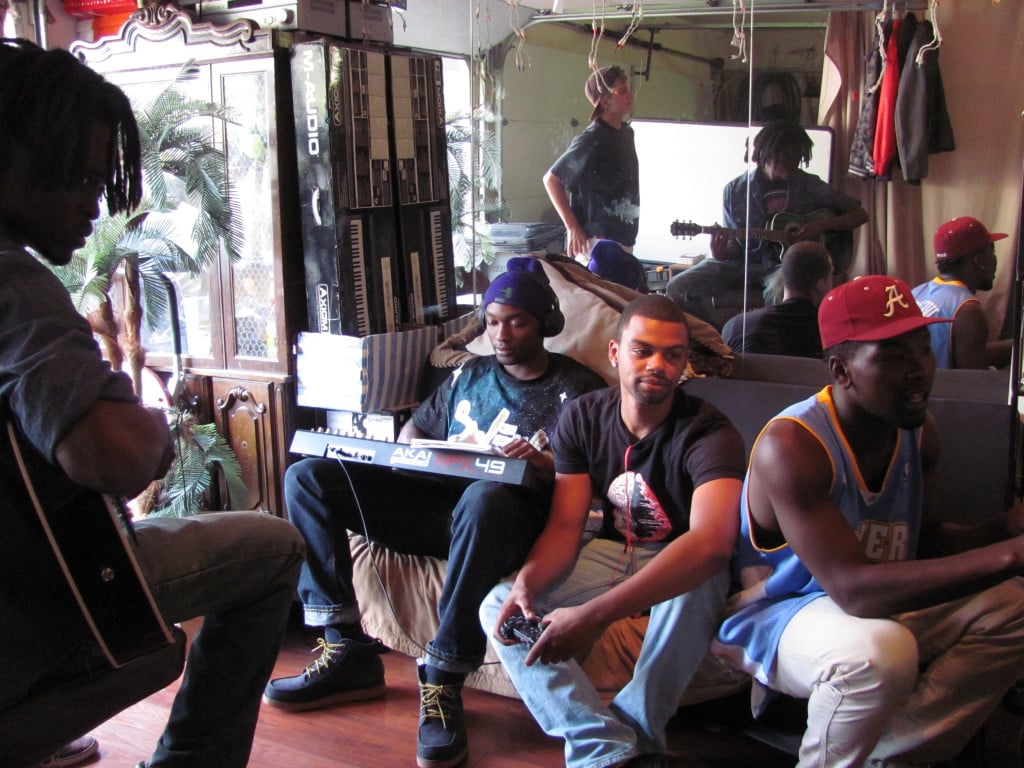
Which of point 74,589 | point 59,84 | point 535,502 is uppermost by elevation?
point 59,84

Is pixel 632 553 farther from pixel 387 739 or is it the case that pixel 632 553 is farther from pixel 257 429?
pixel 257 429

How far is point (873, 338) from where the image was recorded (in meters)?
1.84

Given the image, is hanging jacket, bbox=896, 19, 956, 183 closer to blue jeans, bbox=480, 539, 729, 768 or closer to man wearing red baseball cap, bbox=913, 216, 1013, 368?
man wearing red baseball cap, bbox=913, 216, 1013, 368

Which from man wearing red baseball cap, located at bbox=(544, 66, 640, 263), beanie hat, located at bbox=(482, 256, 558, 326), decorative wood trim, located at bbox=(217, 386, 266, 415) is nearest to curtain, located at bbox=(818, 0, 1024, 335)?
man wearing red baseball cap, located at bbox=(544, 66, 640, 263)

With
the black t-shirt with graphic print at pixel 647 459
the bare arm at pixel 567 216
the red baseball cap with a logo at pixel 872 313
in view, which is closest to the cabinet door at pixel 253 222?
the bare arm at pixel 567 216

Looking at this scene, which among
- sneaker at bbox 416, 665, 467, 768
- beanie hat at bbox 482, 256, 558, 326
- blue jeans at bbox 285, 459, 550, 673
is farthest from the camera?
beanie hat at bbox 482, 256, 558, 326

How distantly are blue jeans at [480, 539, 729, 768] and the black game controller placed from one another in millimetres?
32

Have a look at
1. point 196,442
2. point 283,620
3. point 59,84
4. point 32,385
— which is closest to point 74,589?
point 32,385

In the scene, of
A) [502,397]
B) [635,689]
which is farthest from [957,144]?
[635,689]

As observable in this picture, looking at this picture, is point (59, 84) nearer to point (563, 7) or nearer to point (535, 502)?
point (535, 502)

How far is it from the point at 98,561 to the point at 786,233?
218cm

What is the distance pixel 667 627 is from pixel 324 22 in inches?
82.8

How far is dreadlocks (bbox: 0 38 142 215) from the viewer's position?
53.9 inches

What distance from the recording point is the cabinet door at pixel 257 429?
3094 mm
